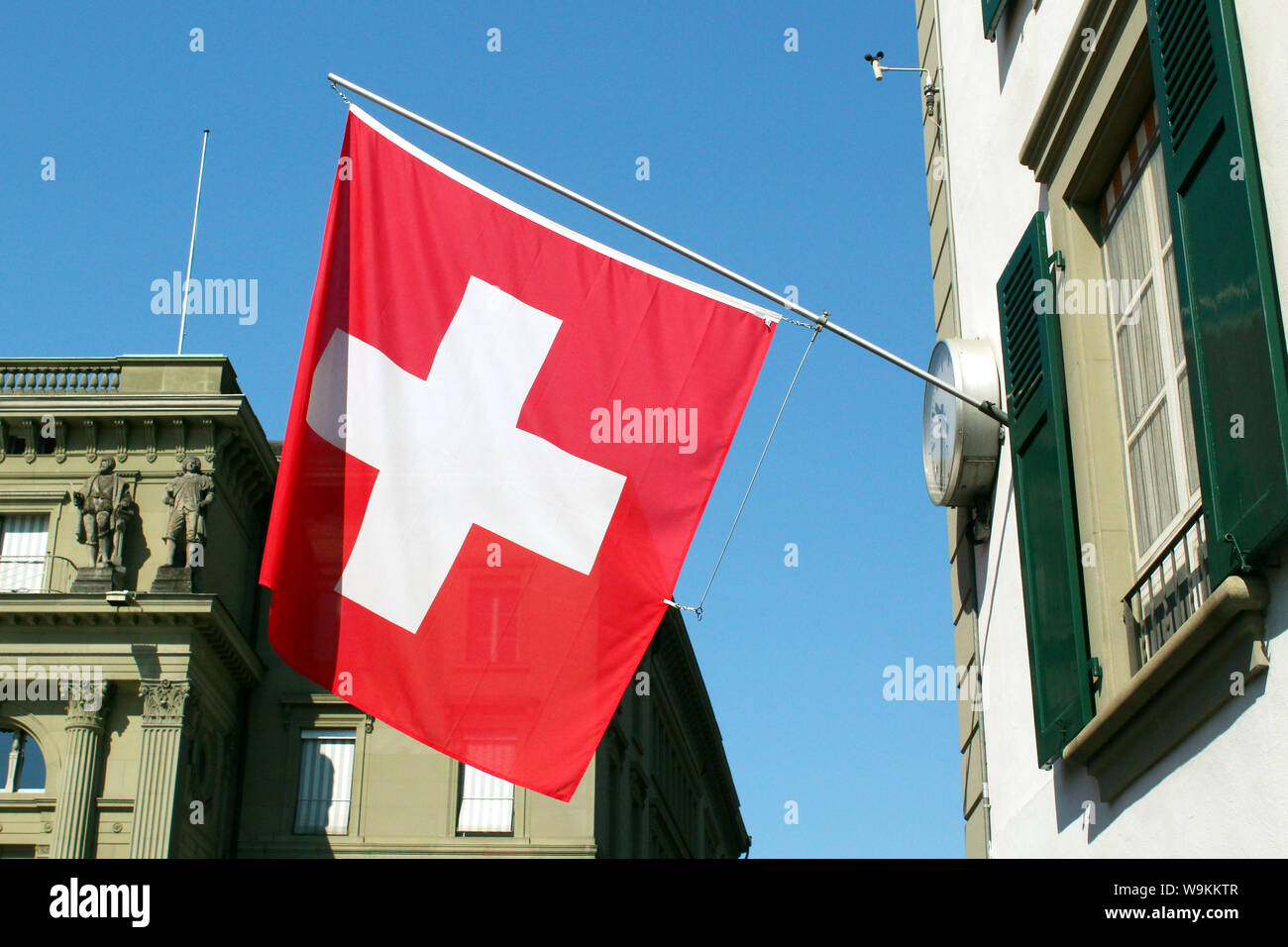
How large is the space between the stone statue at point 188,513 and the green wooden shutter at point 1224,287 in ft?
101

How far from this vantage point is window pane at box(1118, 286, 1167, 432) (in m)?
6.64

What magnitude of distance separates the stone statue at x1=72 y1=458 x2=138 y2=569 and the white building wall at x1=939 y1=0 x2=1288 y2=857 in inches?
1080

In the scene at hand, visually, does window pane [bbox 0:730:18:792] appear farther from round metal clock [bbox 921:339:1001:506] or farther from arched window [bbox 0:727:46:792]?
round metal clock [bbox 921:339:1001:506]

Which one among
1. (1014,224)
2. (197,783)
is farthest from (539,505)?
(197,783)

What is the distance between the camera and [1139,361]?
22.4ft

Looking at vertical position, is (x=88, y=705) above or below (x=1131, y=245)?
above

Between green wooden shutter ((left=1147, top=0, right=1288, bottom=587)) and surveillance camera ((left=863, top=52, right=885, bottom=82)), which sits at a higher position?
surveillance camera ((left=863, top=52, right=885, bottom=82))

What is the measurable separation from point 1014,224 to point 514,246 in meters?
2.72

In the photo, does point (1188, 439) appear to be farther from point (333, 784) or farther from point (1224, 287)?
point (333, 784)

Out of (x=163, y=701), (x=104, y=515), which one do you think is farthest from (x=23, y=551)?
(x=163, y=701)

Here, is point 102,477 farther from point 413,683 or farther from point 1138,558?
point 1138,558

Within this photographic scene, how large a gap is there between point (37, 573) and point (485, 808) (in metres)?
11.2

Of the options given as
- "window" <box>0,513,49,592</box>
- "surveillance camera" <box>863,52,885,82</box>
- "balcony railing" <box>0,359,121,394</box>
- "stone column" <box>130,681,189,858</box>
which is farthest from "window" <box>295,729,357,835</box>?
"surveillance camera" <box>863,52,885,82</box>

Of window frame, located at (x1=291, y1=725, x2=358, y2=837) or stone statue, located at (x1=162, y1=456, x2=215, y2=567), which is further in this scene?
window frame, located at (x1=291, y1=725, x2=358, y2=837)
